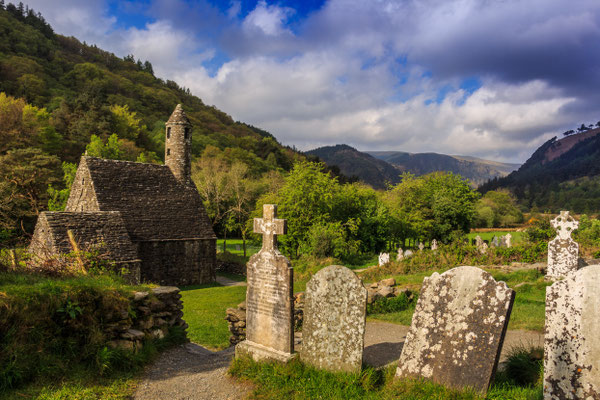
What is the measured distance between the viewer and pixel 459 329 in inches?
180

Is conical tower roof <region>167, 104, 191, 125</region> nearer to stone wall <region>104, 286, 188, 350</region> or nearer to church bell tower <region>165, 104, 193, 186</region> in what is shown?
church bell tower <region>165, 104, 193, 186</region>

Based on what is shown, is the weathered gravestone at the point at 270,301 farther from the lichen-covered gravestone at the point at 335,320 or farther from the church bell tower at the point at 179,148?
the church bell tower at the point at 179,148

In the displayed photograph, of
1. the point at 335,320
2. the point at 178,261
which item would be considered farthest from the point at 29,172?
the point at 335,320

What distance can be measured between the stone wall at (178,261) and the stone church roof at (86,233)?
10.9 ft

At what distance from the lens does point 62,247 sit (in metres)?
15.1

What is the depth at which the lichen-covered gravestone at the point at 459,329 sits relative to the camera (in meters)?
4.34

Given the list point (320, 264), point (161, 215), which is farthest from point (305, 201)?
point (161, 215)

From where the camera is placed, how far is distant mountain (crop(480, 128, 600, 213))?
3322 inches

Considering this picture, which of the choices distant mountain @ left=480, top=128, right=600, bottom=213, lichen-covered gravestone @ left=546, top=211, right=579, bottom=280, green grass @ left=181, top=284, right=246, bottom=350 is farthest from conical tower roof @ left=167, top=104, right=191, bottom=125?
distant mountain @ left=480, top=128, right=600, bottom=213

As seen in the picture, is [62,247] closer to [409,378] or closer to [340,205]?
[409,378]

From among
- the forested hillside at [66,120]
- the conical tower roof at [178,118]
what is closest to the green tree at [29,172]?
the forested hillside at [66,120]

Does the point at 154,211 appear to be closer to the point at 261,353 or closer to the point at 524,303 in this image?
the point at 261,353

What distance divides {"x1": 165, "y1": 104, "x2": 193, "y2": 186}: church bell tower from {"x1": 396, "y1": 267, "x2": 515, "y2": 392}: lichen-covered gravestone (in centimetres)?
2358

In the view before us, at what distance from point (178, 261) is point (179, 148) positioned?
8.74 meters
